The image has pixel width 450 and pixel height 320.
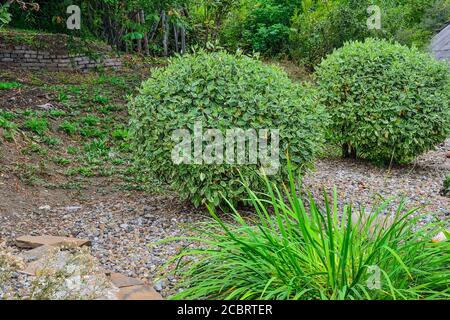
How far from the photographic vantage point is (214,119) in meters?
5.15

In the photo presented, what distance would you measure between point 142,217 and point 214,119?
41.5 inches

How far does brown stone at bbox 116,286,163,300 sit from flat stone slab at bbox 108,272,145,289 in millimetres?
63

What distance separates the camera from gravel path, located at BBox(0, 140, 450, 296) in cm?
437

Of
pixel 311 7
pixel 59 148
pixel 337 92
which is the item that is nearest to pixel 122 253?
pixel 59 148

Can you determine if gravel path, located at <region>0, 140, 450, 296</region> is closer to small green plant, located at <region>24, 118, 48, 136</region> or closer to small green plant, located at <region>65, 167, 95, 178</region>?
small green plant, located at <region>65, 167, 95, 178</region>

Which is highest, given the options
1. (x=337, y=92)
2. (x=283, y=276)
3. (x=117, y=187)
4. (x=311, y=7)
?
(x=311, y=7)

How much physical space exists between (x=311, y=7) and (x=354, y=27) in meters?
1.62

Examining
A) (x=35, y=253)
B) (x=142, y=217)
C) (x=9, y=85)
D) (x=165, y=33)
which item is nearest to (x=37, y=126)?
(x=9, y=85)

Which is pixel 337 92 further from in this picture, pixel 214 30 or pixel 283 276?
A: pixel 214 30

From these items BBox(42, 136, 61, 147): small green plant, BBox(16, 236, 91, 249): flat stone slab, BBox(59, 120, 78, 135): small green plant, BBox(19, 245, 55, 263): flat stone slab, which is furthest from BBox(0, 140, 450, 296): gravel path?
BBox(59, 120, 78, 135): small green plant

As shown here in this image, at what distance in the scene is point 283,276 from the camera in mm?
3238

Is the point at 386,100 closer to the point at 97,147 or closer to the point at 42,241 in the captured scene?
the point at 97,147

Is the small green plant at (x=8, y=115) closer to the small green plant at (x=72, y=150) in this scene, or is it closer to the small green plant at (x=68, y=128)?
the small green plant at (x=68, y=128)
